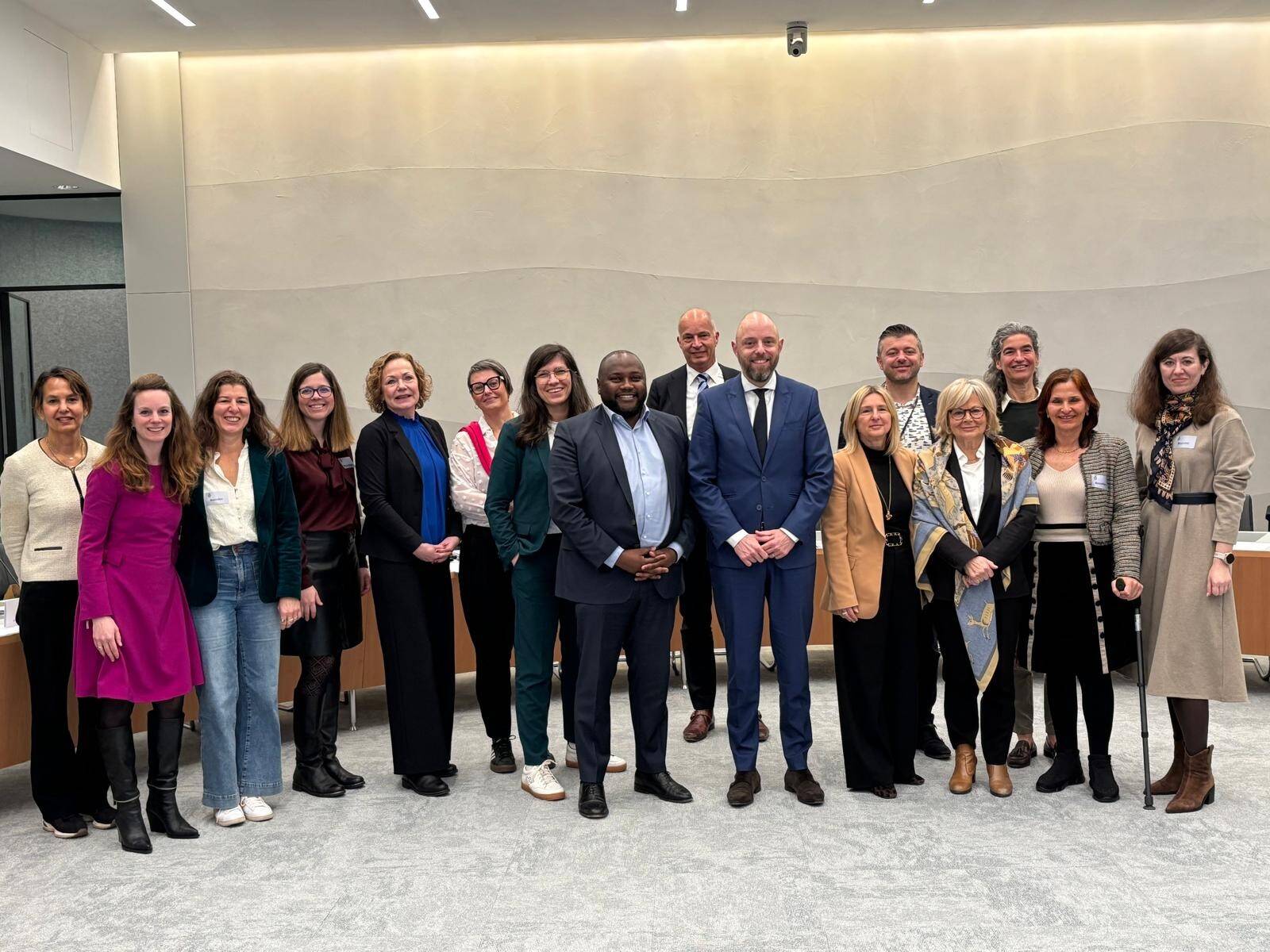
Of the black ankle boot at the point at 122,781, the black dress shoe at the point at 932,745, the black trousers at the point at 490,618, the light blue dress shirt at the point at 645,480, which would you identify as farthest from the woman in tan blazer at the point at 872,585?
the black ankle boot at the point at 122,781

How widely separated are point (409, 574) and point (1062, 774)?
262 centimetres

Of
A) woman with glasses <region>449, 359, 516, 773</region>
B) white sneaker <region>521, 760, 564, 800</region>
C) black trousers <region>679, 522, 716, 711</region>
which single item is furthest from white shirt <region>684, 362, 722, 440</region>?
white sneaker <region>521, 760, 564, 800</region>

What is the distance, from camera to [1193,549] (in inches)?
148

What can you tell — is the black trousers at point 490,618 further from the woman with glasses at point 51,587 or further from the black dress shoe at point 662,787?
the woman with glasses at point 51,587

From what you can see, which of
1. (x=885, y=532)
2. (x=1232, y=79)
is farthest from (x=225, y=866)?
(x=1232, y=79)

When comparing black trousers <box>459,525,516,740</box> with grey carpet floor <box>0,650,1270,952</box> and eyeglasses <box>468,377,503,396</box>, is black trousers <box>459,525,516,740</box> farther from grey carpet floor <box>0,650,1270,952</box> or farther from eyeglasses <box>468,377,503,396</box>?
eyeglasses <box>468,377,503,396</box>

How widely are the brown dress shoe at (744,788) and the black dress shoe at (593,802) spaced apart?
0.47 m

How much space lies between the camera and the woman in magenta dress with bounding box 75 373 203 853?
353 cm

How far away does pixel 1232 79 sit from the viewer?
7.59 m

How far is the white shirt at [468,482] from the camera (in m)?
4.34

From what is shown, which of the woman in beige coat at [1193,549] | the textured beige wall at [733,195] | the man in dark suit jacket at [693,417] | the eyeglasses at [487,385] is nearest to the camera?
the woman in beige coat at [1193,549]

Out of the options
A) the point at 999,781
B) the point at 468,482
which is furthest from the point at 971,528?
the point at 468,482

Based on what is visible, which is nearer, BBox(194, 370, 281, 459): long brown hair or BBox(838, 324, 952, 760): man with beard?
BBox(194, 370, 281, 459): long brown hair

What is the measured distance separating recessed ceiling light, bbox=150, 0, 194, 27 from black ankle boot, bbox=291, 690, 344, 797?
4.77 metres
